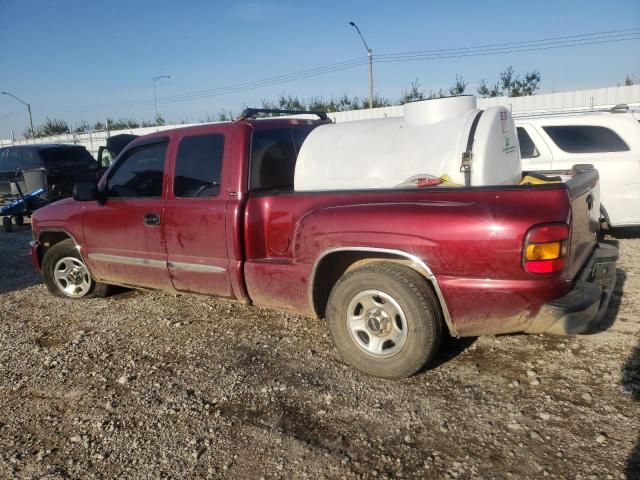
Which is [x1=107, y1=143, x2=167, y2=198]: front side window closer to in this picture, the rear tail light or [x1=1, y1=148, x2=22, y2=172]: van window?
the rear tail light

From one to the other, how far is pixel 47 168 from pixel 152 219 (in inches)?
343

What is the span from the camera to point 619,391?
312 cm

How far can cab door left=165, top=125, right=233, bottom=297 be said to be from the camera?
4.07 m

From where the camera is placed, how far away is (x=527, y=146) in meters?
7.24

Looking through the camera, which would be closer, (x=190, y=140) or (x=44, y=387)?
A: (x=44, y=387)

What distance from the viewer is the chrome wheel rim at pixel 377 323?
3.28 m

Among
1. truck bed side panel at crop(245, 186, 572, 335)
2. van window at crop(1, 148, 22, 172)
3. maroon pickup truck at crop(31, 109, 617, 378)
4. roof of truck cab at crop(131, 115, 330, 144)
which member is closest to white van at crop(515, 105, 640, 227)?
maroon pickup truck at crop(31, 109, 617, 378)

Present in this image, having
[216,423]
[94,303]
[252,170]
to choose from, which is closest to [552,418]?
[216,423]

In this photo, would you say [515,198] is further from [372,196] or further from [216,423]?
[216,423]

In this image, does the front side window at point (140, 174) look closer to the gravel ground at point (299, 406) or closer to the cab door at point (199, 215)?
the cab door at point (199, 215)

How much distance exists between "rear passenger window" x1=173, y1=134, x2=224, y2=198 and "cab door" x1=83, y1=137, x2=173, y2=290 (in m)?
0.19

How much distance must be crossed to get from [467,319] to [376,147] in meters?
1.47

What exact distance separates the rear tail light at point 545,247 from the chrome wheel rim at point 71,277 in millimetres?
4554

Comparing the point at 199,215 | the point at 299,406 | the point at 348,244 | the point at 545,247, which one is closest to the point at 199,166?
the point at 199,215
